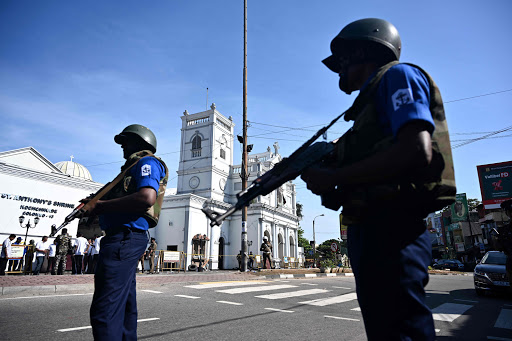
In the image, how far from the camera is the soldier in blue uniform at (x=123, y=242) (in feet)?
7.80

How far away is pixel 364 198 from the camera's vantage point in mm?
1486

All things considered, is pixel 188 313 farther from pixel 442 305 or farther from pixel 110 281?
pixel 442 305

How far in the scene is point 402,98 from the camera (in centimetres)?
140

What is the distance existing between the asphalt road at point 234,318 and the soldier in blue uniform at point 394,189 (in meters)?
3.03

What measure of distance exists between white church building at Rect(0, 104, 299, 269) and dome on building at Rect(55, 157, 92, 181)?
0.09 meters

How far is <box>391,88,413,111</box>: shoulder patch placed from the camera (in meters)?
1.38

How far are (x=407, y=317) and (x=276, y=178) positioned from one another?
38.2 inches

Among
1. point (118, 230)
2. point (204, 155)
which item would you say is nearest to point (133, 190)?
point (118, 230)

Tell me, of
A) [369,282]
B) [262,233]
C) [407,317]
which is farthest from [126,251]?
[262,233]

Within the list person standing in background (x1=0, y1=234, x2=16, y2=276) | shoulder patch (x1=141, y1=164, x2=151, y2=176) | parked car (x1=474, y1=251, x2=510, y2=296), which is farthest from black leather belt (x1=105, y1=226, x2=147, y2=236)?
person standing in background (x1=0, y1=234, x2=16, y2=276)

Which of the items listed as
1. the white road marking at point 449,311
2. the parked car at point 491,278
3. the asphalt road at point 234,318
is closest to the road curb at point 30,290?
the asphalt road at point 234,318

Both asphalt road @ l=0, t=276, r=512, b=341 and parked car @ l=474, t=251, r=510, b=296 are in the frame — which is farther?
parked car @ l=474, t=251, r=510, b=296

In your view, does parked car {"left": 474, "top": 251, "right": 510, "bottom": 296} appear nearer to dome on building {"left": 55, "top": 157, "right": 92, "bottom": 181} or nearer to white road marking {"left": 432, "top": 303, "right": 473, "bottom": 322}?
white road marking {"left": 432, "top": 303, "right": 473, "bottom": 322}

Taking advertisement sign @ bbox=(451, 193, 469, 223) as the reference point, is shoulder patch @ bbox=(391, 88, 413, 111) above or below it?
below
